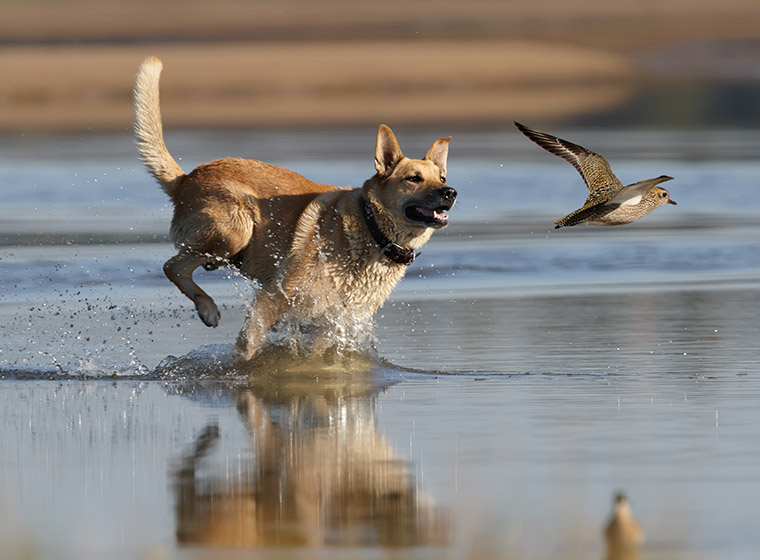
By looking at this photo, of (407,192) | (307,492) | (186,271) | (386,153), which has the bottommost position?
(307,492)

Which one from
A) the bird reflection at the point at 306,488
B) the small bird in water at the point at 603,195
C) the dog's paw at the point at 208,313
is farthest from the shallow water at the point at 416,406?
the small bird in water at the point at 603,195

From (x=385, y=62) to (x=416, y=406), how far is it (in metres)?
41.2

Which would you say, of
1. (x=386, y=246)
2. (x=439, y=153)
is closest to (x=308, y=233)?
(x=386, y=246)

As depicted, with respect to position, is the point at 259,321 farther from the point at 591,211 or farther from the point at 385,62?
the point at 385,62

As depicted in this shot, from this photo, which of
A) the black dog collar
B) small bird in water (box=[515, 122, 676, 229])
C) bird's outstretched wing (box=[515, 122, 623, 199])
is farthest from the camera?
the black dog collar

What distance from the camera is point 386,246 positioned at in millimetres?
8336

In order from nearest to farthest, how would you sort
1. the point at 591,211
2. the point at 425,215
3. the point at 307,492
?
the point at 307,492
the point at 591,211
the point at 425,215

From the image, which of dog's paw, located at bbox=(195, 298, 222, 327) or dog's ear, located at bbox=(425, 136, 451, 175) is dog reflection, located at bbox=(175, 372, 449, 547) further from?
dog's ear, located at bbox=(425, 136, 451, 175)

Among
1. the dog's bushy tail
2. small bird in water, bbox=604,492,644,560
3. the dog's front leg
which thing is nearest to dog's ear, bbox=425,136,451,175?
the dog's front leg

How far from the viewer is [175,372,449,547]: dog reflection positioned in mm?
4707

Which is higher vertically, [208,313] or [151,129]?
[151,129]

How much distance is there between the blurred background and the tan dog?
19.9m

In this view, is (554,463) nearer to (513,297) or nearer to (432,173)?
(432,173)

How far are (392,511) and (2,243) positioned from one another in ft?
28.4
